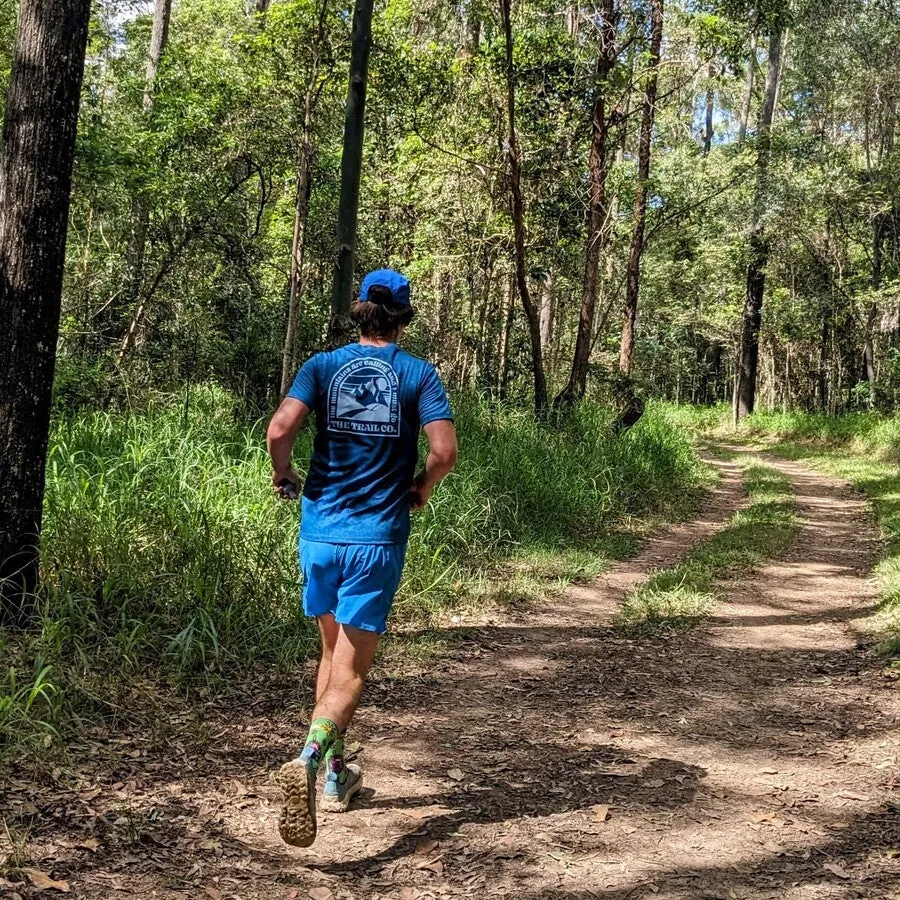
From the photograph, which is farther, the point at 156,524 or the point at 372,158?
the point at 372,158

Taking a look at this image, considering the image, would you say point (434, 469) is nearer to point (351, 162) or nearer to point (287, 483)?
point (287, 483)

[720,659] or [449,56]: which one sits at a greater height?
[449,56]

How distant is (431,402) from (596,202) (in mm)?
9349

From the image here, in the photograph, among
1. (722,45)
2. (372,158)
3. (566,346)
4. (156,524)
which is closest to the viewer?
(156,524)

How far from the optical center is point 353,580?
3.03 m

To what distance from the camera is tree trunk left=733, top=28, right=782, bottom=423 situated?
20312mm

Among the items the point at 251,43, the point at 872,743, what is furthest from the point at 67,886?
the point at 251,43

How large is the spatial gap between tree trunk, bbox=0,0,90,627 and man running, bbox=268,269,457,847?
1925 mm

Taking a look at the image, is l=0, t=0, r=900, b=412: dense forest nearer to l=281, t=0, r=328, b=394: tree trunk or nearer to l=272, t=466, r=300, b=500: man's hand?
l=281, t=0, r=328, b=394: tree trunk

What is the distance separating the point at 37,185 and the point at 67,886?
3226 mm

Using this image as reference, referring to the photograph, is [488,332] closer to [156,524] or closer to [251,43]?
[251,43]

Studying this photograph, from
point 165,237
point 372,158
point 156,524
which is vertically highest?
point 372,158

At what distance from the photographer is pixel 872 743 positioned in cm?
402

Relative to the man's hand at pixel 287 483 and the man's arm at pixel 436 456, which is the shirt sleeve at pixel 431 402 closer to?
the man's arm at pixel 436 456
